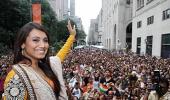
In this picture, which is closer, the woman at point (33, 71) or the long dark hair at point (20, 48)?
the woman at point (33, 71)

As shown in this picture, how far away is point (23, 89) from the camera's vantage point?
7.01 feet

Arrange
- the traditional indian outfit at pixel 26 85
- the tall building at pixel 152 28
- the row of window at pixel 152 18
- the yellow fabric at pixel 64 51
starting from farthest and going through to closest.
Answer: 1. the tall building at pixel 152 28
2. the row of window at pixel 152 18
3. the yellow fabric at pixel 64 51
4. the traditional indian outfit at pixel 26 85

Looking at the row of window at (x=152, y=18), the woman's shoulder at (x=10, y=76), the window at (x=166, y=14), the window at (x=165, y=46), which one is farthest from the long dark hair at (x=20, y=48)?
the window at (x=166, y=14)

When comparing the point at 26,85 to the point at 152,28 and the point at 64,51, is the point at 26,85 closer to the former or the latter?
the point at 64,51

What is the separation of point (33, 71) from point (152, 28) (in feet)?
138

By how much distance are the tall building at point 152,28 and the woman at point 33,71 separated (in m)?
33.7

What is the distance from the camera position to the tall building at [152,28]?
36.6 metres

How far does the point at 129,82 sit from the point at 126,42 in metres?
68.1

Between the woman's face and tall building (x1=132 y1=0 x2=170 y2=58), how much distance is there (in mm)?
33763

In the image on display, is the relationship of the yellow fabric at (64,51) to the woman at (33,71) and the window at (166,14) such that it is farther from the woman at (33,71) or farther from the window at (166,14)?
the window at (166,14)

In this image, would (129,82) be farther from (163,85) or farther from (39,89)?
(39,89)

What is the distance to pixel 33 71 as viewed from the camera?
2318 millimetres

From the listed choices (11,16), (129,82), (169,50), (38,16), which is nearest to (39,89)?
(38,16)

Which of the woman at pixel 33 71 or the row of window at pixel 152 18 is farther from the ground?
the row of window at pixel 152 18
